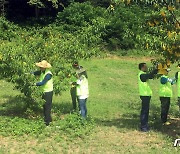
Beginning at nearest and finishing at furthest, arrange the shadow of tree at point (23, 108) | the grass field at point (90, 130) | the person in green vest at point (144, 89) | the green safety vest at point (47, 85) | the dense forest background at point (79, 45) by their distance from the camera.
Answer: the grass field at point (90, 130), the dense forest background at point (79, 45), the person in green vest at point (144, 89), the green safety vest at point (47, 85), the shadow of tree at point (23, 108)

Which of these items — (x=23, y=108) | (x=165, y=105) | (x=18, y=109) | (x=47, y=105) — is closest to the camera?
(x=47, y=105)

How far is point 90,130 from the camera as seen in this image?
400 inches

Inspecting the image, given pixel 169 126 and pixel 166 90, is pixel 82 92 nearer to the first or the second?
pixel 166 90

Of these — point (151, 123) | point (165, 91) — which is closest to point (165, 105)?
point (165, 91)

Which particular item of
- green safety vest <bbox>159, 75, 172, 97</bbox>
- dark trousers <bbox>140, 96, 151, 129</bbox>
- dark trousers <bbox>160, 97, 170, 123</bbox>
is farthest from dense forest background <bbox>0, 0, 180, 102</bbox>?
dark trousers <bbox>160, 97, 170, 123</bbox>

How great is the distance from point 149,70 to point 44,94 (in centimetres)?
259

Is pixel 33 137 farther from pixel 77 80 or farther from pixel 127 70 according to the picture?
pixel 127 70

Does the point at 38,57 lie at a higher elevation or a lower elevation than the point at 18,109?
higher

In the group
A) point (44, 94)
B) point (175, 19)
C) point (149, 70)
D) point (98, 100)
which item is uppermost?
point (175, 19)

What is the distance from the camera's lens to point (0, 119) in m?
10.5

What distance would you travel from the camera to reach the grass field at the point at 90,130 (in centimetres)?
911

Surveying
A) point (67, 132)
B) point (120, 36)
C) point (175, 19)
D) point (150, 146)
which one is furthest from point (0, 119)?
point (120, 36)

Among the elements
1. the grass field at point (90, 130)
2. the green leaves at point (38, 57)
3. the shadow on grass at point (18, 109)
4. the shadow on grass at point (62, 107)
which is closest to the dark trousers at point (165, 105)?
the grass field at point (90, 130)

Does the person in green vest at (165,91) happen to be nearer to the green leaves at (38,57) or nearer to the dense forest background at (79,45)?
the dense forest background at (79,45)
